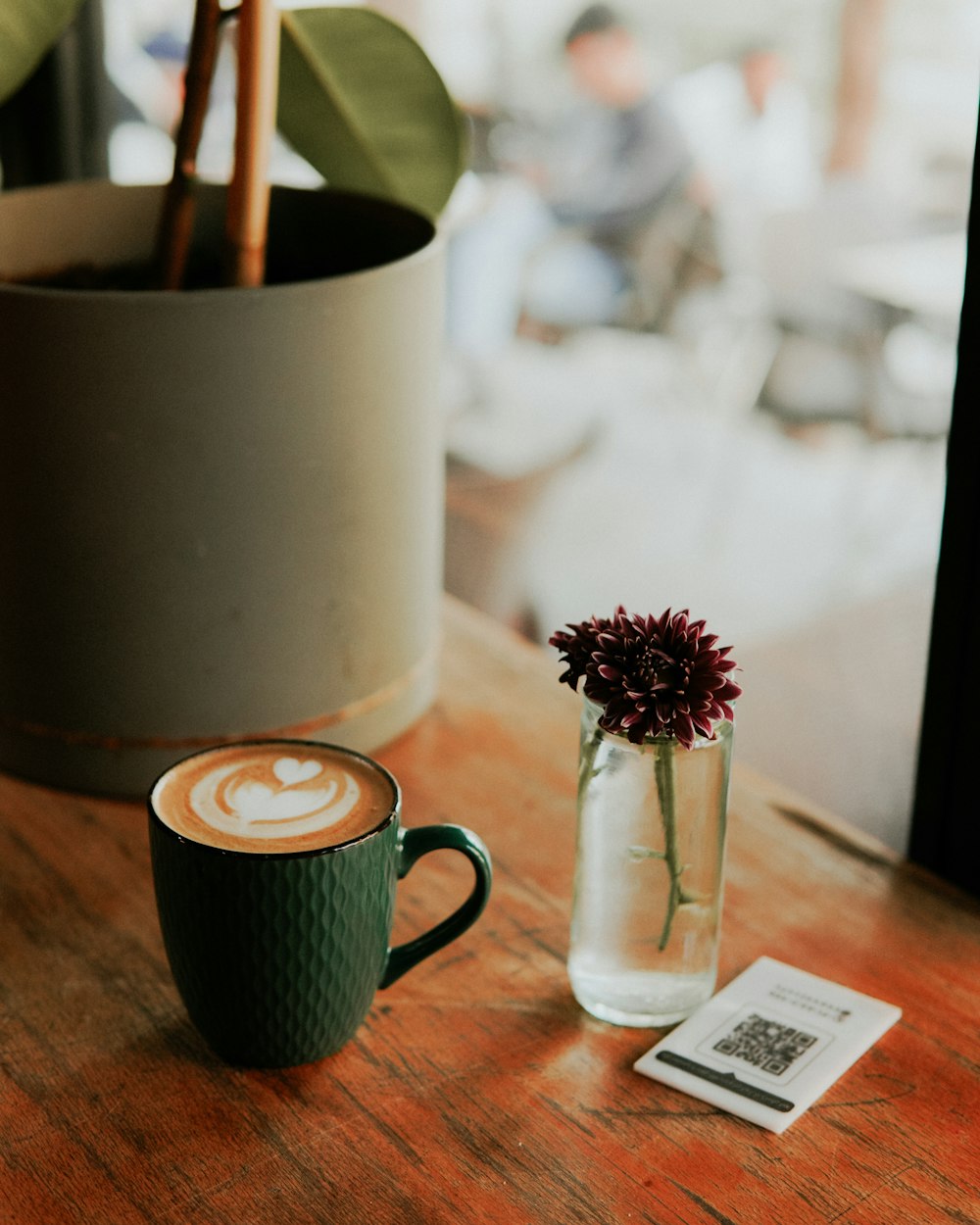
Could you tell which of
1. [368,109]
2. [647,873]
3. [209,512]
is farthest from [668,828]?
[368,109]

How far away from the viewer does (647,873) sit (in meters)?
0.61

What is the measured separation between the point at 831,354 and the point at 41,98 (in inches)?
90.7

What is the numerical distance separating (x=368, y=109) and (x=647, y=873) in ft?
1.74

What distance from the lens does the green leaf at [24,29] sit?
74 cm

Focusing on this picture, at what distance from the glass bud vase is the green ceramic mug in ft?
0.18

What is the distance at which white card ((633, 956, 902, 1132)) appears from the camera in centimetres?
58

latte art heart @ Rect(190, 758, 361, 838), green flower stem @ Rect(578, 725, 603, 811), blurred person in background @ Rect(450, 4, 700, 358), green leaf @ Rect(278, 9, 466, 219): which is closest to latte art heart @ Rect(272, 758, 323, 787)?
latte art heart @ Rect(190, 758, 361, 838)

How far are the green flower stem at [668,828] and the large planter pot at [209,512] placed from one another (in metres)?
0.24

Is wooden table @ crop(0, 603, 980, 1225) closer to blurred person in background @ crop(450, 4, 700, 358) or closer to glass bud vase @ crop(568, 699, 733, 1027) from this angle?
glass bud vase @ crop(568, 699, 733, 1027)

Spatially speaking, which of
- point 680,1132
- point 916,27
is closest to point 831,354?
point 916,27

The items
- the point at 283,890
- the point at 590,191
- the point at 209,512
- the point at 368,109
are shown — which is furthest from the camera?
the point at 590,191

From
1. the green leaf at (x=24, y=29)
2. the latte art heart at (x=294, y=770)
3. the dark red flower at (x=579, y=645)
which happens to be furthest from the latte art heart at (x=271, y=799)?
the green leaf at (x=24, y=29)

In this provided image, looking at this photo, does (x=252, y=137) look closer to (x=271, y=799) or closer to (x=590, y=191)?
(x=271, y=799)

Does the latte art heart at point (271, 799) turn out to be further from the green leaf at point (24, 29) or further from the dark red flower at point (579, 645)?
the green leaf at point (24, 29)
